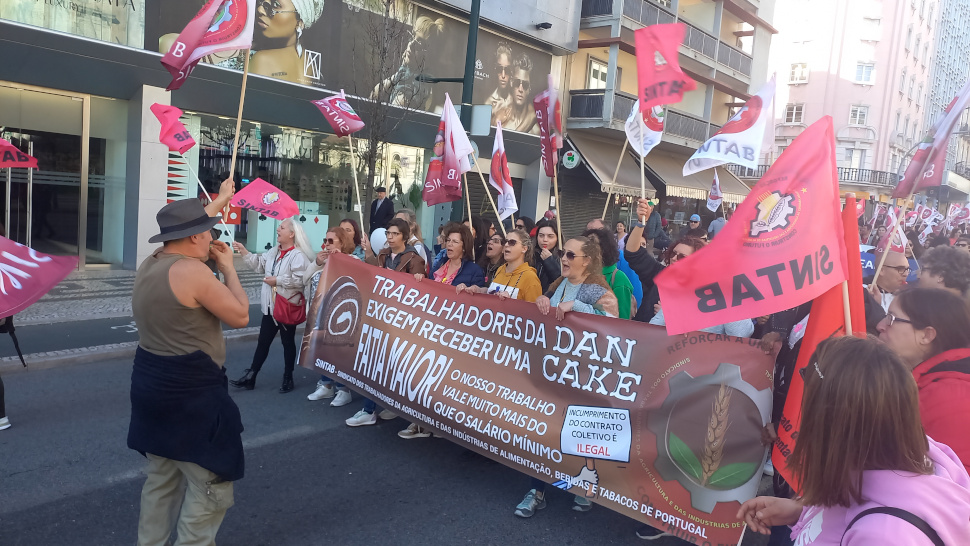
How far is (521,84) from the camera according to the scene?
19094mm

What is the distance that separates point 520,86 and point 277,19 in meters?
7.78

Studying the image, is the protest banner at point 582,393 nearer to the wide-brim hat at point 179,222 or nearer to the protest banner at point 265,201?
the wide-brim hat at point 179,222

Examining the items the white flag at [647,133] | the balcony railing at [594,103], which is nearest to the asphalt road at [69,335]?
the white flag at [647,133]

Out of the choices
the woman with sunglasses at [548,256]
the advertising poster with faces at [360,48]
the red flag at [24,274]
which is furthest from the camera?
the advertising poster with faces at [360,48]

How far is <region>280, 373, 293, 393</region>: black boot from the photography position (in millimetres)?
6367

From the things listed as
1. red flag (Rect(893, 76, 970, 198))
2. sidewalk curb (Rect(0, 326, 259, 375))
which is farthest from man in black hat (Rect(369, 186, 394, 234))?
red flag (Rect(893, 76, 970, 198))

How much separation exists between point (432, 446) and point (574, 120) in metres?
17.3

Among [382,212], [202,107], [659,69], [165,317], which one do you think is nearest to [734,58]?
[382,212]

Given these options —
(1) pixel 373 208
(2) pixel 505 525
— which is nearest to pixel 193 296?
(2) pixel 505 525

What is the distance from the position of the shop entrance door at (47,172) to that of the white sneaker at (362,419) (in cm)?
871

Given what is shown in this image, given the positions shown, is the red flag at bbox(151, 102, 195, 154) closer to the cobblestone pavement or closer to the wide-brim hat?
the cobblestone pavement

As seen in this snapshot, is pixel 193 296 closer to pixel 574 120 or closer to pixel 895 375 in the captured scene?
pixel 895 375

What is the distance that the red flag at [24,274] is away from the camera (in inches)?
146

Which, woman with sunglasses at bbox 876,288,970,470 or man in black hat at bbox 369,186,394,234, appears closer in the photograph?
woman with sunglasses at bbox 876,288,970,470
